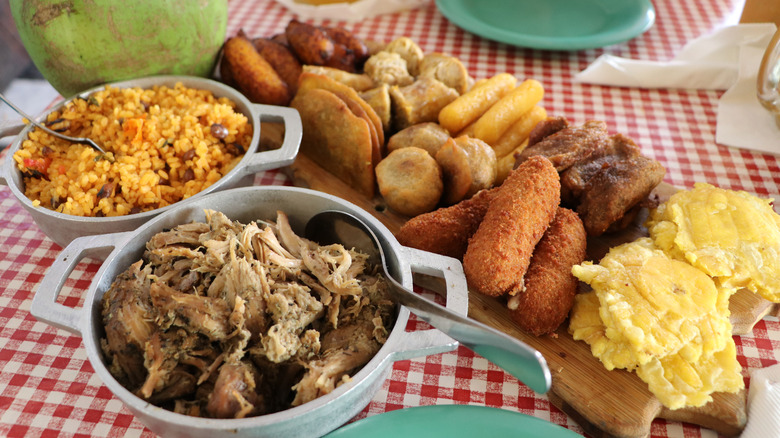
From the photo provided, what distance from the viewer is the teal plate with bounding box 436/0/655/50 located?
325cm

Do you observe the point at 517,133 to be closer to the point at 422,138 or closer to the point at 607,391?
the point at 422,138

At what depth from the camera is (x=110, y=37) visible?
7.71 feet

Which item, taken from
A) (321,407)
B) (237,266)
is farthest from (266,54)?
(321,407)

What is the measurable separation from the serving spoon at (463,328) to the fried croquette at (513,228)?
0.31 metres

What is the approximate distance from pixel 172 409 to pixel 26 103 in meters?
3.95

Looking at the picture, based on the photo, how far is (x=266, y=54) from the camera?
277cm

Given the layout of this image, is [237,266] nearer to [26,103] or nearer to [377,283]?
[377,283]

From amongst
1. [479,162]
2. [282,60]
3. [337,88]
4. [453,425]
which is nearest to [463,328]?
[453,425]

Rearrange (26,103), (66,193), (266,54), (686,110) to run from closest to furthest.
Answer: (66,193), (266,54), (686,110), (26,103)

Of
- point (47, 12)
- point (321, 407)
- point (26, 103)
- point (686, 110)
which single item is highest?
point (47, 12)

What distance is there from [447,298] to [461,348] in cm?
36

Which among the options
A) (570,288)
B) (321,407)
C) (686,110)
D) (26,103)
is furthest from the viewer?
(26,103)

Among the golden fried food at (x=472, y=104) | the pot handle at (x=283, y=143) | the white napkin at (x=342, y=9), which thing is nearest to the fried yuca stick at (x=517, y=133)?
the golden fried food at (x=472, y=104)

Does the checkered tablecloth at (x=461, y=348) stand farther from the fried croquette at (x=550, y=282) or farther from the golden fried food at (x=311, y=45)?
the golden fried food at (x=311, y=45)
